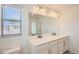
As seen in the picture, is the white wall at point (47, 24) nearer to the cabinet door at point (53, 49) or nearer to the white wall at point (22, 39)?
the white wall at point (22, 39)

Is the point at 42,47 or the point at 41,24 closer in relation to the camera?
the point at 42,47

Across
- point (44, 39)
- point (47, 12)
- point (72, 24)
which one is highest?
point (47, 12)

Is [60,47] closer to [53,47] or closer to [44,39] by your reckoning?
[53,47]

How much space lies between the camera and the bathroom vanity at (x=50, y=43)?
4.82 feet

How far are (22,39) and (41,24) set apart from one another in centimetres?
39

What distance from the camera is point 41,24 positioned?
161 cm

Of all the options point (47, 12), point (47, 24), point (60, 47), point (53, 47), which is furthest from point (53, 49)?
point (47, 12)

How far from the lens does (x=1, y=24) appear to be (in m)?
1.33

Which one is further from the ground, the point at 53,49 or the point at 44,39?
the point at 44,39

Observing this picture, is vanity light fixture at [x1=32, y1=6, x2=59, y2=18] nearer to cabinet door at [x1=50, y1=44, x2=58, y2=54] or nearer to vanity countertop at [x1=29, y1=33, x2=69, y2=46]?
vanity countertop at [x1=29, y1=33, x2=69, y2=46]

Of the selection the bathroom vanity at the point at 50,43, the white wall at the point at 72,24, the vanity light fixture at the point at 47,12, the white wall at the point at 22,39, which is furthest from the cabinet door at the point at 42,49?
the vanity light fixture at the point at 47,12

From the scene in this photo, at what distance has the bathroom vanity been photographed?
1.47 m

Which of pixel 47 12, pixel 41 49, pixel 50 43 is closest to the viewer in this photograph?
pixel 41 49

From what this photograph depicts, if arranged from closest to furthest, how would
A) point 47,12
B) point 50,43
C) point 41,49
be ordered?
point 41,49
point 50,43
point 47,12
